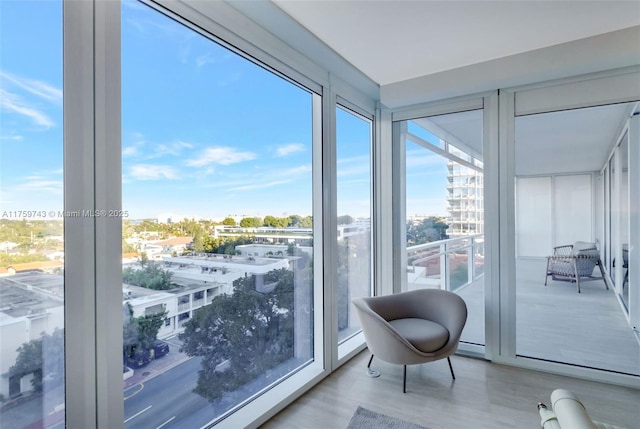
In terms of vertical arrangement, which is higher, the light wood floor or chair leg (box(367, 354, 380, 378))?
chair leg (box(367, 354, 380, 378))

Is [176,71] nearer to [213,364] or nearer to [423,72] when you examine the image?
[213,364]

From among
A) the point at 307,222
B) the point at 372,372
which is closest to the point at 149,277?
the point at 307,222

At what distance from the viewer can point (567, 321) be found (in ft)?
9.73

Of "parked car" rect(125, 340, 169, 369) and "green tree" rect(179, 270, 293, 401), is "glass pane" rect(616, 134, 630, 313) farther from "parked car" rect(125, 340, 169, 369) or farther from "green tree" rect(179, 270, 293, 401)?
"parked car" rect(125, 340, 169, 369)

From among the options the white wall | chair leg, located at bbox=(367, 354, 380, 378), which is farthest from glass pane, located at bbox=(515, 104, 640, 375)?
chair leg, located at bbox=(367, 354, 380, 378)

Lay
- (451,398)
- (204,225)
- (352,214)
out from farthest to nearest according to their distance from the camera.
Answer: (352,214)
(451,398)
(204,225)

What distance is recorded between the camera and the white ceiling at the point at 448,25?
2002 mm

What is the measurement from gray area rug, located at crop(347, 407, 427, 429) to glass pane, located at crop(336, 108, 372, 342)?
1004 millimetres

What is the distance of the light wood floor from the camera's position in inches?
83.0

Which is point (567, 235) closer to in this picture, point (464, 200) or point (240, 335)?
point (464, 200)

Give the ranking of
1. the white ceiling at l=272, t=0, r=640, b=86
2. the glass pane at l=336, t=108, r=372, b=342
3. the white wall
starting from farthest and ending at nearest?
the glass pane at l=336, t=108, r=372, b=342 < the white wall < the white ceiling at l=272, t=0, r=640, b=86

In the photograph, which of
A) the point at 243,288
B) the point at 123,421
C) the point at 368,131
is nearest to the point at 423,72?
the point at 368,131

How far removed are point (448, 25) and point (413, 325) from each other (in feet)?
7.60

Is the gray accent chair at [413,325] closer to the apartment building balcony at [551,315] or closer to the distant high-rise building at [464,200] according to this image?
the apartment building balcony at [551,315]
